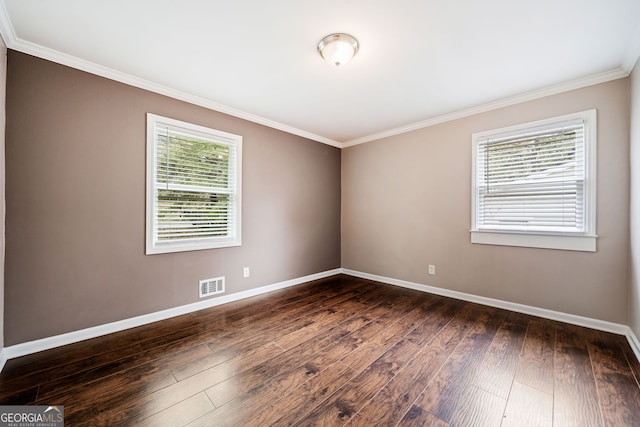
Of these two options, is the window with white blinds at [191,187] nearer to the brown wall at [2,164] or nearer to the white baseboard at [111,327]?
the white baseboard at [111,327]

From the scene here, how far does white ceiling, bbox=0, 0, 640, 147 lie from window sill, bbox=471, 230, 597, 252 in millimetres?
1557

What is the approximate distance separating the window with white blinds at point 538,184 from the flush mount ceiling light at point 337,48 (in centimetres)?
214

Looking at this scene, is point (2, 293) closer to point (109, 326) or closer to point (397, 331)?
point (109, 326)

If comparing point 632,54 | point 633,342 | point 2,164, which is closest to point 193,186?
point 2,164

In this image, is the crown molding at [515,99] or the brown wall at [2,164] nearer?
the brown wall at [2,164]

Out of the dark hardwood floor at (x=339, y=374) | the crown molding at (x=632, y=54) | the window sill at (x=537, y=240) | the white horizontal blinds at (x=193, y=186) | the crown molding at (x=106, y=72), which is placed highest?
the crown molding at (x=632, y=54)

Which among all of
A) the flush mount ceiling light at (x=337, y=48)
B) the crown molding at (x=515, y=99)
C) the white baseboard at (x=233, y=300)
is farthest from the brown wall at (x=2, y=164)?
the crown molding at (x=515, y=99)

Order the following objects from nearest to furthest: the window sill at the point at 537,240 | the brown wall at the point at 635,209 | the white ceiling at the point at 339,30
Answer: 1. the white ceiling at the point at 339,30
2. the brown wall at the point at 635,209
3. the window sill at the point at 537,240

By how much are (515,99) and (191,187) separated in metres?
3.89

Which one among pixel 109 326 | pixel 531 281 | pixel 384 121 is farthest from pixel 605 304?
pixel 109 326

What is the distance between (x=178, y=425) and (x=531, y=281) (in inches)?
138

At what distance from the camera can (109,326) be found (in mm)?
2459

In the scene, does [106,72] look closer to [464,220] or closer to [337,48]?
[337,48]

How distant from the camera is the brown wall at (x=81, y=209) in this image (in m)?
2.08
